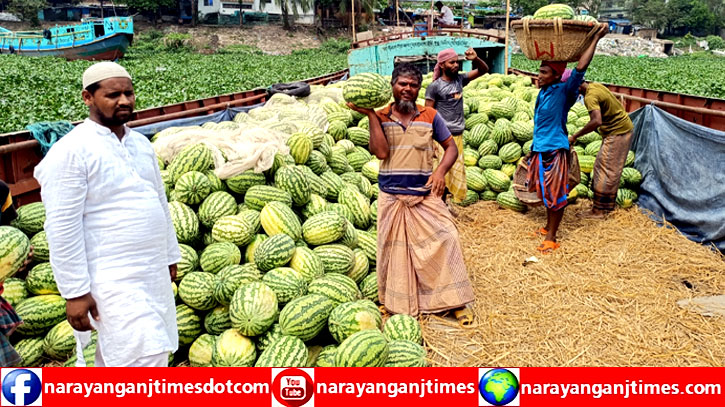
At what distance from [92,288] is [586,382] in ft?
8.73

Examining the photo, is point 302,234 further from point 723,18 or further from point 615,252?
point 723,18

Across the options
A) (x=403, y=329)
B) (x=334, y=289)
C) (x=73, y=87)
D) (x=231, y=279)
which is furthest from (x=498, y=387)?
(x=73, y=87)

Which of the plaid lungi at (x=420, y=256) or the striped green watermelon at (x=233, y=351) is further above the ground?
the plaid lungi at (x=420, y=256)

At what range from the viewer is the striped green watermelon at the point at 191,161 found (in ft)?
16.2

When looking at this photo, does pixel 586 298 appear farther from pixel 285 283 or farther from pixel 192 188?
pixel 192 188

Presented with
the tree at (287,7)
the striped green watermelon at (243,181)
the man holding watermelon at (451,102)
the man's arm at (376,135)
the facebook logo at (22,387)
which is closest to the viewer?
the facebook logo at (22,387)

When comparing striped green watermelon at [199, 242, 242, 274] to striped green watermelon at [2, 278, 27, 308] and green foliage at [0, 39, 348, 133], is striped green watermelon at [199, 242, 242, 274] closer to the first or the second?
striped green watermelon at [2, 278, 27, 308]

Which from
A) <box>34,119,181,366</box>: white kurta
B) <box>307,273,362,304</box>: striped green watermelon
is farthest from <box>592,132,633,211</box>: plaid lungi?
<box>34,119,181,366</box>: white kurta

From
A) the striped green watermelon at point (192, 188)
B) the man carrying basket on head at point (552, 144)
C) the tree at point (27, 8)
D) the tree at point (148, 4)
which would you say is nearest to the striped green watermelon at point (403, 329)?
the striped green watermelon at point (192, 188)

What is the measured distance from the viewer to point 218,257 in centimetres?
405

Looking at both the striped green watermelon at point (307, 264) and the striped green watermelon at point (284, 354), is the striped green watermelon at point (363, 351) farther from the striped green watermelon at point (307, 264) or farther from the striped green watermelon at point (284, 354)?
the striped green watermelon at point (307, 264)

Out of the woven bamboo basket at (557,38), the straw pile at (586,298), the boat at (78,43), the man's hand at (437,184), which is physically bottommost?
the straw pile at (586,298)

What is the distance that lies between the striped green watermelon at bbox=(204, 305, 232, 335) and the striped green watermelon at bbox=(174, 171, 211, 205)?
129cm

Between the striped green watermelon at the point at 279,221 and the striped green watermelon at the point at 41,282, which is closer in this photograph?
the striped green watermelon at the point at 41,282
